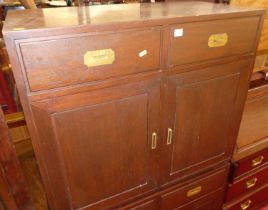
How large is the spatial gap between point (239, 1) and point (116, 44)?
0.89m

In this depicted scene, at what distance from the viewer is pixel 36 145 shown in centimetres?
75

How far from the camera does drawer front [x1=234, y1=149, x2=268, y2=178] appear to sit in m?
1.33

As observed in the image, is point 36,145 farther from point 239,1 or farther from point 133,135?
point 239,1

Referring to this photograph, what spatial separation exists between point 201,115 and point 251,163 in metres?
0.62

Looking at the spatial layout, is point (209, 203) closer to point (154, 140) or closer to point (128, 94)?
point (154, 140)

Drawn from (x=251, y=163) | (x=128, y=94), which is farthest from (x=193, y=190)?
(x=128, y=94)

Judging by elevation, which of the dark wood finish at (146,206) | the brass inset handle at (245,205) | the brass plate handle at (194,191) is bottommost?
the brass inset handle at (245,205)

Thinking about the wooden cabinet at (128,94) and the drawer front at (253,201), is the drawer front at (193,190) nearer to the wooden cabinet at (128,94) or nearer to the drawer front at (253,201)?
the wooden cabinet at (128,94)

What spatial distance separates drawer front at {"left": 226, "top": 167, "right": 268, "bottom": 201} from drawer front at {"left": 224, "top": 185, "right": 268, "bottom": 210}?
0.06m

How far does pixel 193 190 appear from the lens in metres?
1.24

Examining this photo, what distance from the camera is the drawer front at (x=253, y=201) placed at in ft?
4.97

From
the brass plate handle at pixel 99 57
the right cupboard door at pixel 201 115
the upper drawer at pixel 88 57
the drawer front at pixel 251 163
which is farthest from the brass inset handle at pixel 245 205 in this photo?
the brass plate handle at pixel 99 57

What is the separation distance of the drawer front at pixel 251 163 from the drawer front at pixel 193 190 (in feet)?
0.28

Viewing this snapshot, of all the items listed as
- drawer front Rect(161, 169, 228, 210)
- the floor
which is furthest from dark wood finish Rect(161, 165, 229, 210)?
the floor
